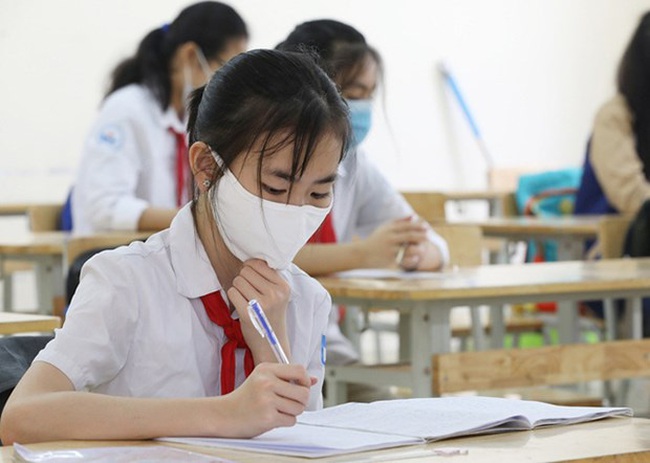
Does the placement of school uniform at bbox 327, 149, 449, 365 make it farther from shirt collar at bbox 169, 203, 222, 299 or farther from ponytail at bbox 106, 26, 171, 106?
shirt collar at bbox 169, 203, 222, 299

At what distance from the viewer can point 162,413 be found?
3.93 feet

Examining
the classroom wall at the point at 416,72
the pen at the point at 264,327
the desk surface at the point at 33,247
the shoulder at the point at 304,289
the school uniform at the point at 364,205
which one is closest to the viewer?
the pen at the point at 264,327

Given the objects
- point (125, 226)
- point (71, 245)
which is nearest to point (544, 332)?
point (125, 226)

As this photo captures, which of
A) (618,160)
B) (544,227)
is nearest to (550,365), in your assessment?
(544,227)

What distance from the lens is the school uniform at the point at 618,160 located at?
470 centimetres

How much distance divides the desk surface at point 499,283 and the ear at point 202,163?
1.04 m

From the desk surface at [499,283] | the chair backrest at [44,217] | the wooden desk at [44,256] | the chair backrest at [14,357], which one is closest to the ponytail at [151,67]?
the wooden desk at [44,256]

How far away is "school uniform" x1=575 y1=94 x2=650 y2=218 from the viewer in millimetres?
4703

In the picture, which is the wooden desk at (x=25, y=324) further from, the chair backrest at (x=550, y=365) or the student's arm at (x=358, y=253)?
the student's arm at (x=358, y=253)

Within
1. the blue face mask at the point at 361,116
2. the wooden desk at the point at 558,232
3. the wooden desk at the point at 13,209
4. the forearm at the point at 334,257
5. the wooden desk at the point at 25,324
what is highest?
the blue face mask at the point at 361,116

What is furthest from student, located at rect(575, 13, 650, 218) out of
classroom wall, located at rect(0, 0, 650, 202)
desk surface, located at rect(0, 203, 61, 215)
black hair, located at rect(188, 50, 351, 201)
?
black hair, located at rect(188, 50, 351, 201)

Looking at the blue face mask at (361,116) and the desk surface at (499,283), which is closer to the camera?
the desk surface at (499,283)

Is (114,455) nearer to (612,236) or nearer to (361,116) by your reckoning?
(361,116)

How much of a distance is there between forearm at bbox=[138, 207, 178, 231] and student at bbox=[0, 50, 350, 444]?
2.04 m
